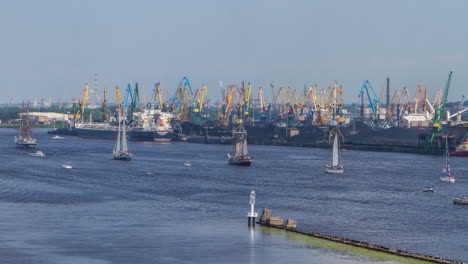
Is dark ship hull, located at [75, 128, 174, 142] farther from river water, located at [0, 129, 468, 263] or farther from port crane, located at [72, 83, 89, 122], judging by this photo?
river water, located at [0, 129, 468, 263]

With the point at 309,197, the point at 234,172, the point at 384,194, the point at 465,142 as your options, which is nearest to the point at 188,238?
the point at 309,197

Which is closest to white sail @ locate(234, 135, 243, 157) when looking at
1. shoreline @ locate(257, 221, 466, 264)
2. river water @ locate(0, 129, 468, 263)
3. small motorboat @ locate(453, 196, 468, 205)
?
river water @ locate(0, 129, 468, 263)

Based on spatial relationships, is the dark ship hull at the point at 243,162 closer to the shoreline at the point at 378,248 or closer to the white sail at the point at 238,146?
the white sail at the point at 238,146

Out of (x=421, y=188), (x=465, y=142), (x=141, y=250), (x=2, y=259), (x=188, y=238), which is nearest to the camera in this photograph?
(x=2, y=259)

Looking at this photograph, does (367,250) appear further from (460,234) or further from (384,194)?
(384,194)

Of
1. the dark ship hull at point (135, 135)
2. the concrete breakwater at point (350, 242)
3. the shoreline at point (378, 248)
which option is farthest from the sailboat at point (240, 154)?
the dark ship hull at point (135, 135)

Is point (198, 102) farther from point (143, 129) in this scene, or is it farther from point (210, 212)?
point (210, 212)
